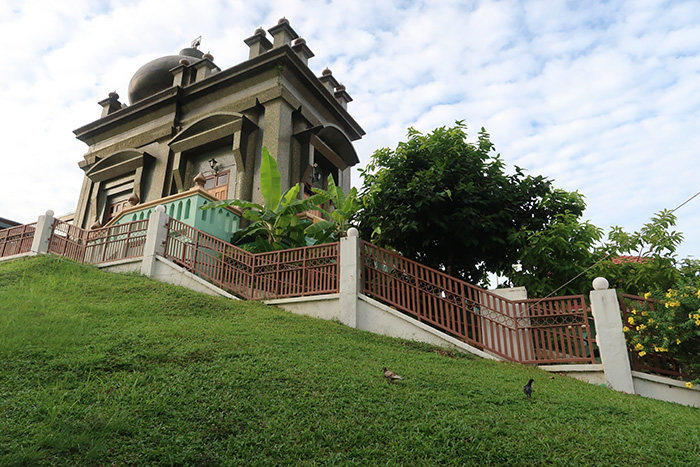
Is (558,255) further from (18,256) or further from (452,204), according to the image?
(18,256)

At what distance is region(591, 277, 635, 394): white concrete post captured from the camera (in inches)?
253

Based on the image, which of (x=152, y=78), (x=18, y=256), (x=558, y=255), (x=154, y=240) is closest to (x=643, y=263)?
(x=558, y=255)

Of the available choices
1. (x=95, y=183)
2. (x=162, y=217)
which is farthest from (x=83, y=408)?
(x=95, y=183)

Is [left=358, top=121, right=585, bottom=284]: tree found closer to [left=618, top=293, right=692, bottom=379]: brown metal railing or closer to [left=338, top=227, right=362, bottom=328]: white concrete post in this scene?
[left=338, top=227, right=362, bottom=328]: white concrete post

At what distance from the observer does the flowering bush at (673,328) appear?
6.01 meters

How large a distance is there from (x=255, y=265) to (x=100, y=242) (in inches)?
180

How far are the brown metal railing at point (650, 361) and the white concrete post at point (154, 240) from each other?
334 inches

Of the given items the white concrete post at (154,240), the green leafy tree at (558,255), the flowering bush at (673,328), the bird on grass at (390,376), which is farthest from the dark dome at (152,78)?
the flowering bush at (673,328)

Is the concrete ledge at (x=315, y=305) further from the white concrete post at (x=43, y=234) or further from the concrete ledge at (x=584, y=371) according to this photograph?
the white concrete post at (x=43, y=234)

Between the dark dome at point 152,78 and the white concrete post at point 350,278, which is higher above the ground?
the dark dome at point 152,78

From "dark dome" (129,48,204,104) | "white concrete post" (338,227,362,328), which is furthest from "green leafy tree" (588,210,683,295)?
"dark dome" (129,48,204,104)

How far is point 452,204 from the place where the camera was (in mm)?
9016

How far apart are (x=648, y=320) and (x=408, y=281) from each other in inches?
139

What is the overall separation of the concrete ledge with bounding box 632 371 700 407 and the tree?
9.78 feet
